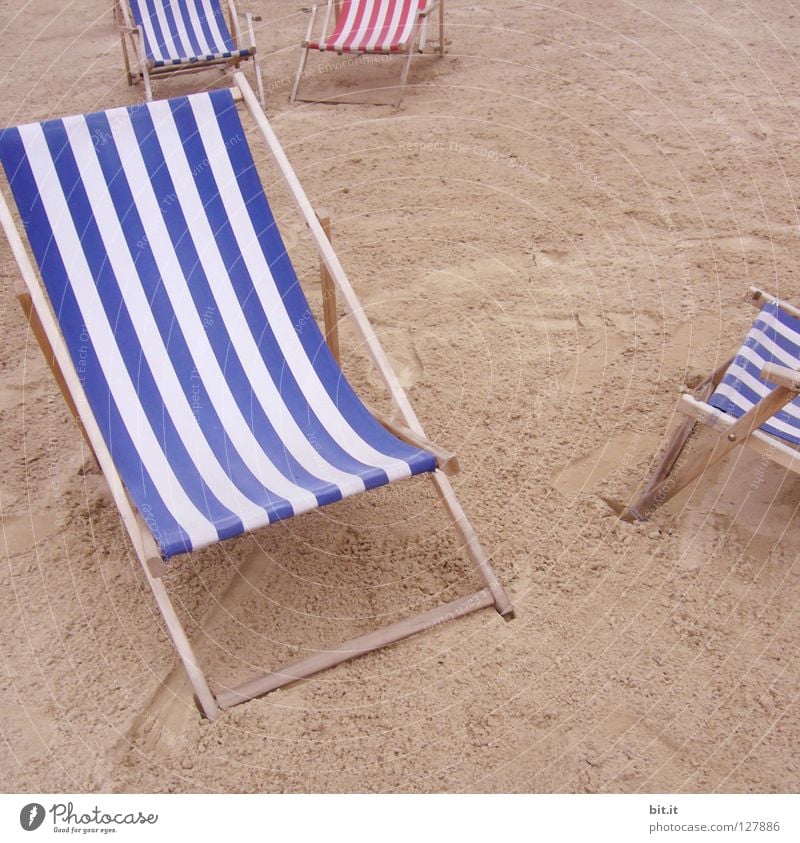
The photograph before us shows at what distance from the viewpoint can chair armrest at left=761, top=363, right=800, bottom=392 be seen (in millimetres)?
2014

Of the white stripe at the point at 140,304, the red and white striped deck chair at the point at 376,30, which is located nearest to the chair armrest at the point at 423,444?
the white stripe at the point at 140,304

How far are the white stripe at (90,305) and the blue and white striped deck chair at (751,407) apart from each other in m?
1.33

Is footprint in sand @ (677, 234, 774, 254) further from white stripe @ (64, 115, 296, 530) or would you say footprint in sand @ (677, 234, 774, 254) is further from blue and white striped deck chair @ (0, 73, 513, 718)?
white stripe @ (64, 115, 296, 530)

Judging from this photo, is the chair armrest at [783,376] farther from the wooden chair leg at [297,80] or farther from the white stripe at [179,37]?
the white stripe at [179,37]

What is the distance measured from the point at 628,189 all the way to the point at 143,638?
9.32 ft

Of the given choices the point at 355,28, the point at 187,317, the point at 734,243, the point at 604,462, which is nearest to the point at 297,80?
the point at 355,28

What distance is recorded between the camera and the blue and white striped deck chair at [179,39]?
483 cm

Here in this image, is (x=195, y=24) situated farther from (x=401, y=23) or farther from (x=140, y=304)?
(x=140, y=304)

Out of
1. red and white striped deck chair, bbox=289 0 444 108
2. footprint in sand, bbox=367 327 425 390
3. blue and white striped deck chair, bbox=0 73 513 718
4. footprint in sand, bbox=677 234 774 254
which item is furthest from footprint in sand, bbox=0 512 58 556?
red and white striped deck chair, bbox=289 0 444 108

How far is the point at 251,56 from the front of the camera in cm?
495

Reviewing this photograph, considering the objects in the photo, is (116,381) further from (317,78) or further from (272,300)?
(317,78)

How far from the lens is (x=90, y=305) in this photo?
2.52 metres
